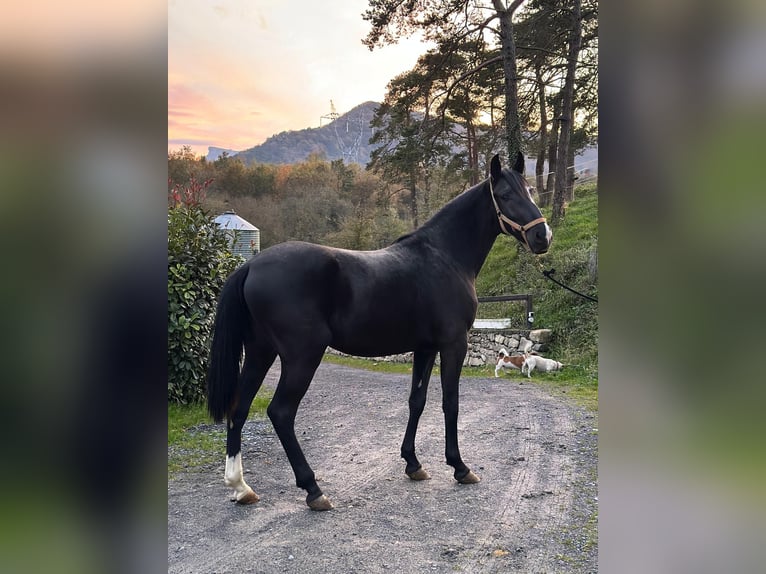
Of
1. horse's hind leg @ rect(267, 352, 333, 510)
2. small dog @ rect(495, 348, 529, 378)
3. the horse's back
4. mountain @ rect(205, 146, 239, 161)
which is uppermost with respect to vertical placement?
mountain @ rect(205, 146, 239, 161)

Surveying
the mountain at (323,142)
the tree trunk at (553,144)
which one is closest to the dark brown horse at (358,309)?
the tree trunk at (553,144)

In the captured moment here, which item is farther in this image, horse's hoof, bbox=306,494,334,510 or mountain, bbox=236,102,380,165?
mountain, bbox=236,102,380,165

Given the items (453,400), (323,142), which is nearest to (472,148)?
(453,400)

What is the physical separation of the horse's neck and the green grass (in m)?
2.55

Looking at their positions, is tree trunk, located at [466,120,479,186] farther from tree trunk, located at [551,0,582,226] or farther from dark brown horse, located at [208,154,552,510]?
dark brown horse, located at [208,154,552,510]

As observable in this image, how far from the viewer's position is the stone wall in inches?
371

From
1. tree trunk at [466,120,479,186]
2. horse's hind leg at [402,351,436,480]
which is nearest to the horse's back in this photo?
horse's hind leg at [402,351,436,480]

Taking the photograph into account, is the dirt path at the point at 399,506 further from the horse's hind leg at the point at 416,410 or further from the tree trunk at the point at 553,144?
the tree trunk at the point at 553,144

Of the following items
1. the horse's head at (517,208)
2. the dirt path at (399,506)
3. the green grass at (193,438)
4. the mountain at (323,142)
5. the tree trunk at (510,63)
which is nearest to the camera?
the dirt path at (399,506)

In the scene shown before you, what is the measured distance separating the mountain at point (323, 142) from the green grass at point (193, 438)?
3225cm

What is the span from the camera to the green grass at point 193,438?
416 cm
